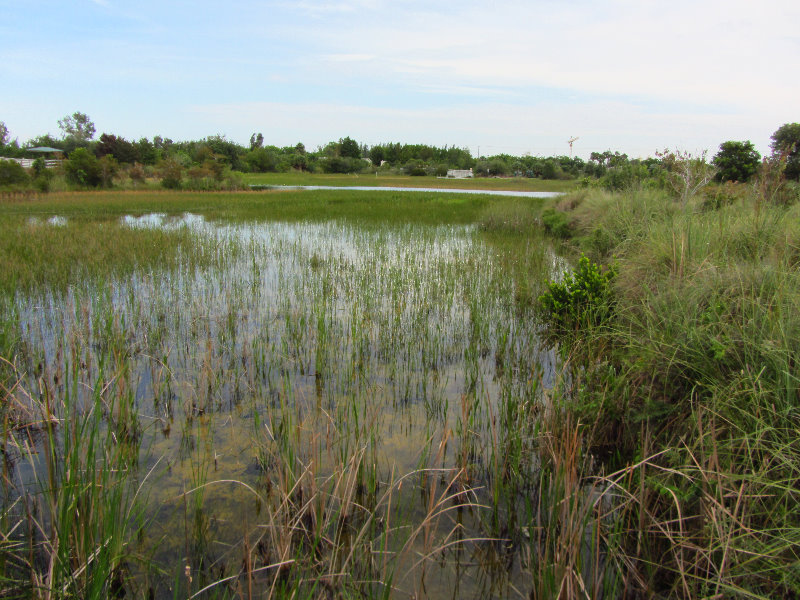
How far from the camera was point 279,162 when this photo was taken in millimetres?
72188

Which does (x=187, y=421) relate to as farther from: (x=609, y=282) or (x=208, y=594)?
(x=609, y=282)

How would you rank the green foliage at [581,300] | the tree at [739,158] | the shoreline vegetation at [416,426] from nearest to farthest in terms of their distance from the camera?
the shoreline vegetation at [416,426] < the green foliage at [581,300] < the tree at [739,158]

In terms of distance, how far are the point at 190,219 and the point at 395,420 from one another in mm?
16102

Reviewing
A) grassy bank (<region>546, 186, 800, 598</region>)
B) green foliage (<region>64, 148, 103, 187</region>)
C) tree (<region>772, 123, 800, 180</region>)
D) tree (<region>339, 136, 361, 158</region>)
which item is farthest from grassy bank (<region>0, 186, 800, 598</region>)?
tree (<region>339, 136, 361, 158</region>)

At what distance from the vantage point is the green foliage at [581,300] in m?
5.68

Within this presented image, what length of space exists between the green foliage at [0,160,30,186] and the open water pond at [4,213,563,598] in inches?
929

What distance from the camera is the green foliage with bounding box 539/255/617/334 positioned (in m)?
5.68

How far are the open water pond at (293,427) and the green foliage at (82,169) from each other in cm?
2632

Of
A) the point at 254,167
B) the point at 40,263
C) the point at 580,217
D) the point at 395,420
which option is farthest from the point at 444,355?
the point at 254,167

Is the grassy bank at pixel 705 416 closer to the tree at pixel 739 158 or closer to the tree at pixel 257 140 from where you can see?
the tree at pixel 739 158

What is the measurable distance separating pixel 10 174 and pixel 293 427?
97.9ft

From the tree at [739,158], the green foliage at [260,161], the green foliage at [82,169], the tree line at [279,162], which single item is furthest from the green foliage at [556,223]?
the green foliage at [260,161]

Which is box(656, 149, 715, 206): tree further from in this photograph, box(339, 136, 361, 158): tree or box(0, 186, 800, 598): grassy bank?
box(339, 136, 361, 158): tree

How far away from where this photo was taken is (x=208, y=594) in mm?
→ 2281
